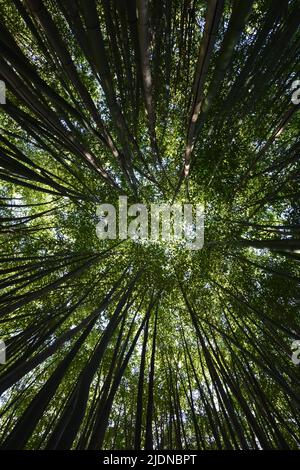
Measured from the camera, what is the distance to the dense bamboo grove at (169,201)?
269cm

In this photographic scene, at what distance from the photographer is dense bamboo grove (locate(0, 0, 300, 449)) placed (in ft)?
8.82

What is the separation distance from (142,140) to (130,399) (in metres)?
4.70

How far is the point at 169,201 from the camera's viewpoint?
20.9 ft

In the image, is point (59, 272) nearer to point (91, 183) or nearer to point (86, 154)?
point (91, 183)

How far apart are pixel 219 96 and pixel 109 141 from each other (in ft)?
6.61

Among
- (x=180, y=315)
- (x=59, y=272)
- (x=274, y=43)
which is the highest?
(x=274, y=43)

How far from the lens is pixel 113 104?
2570 millimetres

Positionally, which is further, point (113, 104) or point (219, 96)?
point (219, 96)
